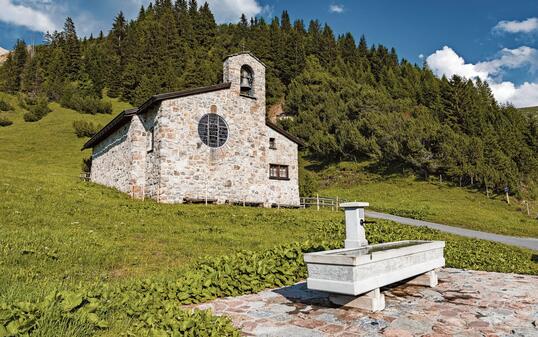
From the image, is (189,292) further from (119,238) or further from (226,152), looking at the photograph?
(226,152)

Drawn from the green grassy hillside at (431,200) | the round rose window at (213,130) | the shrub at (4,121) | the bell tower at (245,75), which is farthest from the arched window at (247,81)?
the shrub at (4,121)

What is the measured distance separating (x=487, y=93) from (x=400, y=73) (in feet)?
47.9

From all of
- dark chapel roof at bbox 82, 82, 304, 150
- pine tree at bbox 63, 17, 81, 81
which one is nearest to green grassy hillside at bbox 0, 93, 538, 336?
dark chapel roof at bbox 82, 82, 304, 150

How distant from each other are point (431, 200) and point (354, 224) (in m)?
24.9

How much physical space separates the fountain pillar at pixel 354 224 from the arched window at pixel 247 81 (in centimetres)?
1617

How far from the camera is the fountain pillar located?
22.3 feet

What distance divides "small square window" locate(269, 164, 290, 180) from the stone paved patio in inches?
625

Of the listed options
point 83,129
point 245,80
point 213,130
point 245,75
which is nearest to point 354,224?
point 213,130

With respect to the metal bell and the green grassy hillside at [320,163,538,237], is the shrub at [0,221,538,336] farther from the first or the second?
the metal bell

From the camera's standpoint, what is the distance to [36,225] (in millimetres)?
10359

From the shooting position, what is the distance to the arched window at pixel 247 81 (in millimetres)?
22064

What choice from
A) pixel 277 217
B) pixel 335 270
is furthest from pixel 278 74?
pixel 335 270

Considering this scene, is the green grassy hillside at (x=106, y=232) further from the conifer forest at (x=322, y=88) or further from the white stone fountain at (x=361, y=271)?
the conifer forest at (x=322, y=88)

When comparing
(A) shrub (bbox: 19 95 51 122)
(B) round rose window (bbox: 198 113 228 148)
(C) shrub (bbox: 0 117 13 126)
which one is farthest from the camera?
(A) shrub (bbox: 19 95 51 122)
